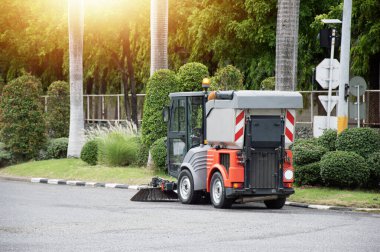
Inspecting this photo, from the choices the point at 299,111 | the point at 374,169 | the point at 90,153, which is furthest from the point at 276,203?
the point at 299,111

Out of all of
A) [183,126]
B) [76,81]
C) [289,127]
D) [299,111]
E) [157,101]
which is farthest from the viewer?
[299,111]

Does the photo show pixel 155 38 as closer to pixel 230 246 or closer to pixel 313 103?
pixel 313 103

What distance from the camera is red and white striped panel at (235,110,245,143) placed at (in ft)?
69.0

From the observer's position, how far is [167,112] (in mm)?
24516

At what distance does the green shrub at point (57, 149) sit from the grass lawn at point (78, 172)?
1.49 m

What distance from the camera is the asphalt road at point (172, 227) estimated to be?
1417cm

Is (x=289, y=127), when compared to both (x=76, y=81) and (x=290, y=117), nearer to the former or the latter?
(x=290, y=117)

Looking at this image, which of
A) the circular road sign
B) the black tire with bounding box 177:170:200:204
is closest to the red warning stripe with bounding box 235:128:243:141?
the black tire with bounding box 177:170:200:204

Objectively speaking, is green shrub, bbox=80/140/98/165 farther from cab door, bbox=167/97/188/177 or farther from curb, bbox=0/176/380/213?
cab door, bbox=167/97/188/177

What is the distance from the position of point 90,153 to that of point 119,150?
50.4 inches

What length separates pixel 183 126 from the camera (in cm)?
2394

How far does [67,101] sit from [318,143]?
2010 cm

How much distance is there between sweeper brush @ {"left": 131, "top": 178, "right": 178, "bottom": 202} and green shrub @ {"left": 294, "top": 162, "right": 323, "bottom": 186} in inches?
127

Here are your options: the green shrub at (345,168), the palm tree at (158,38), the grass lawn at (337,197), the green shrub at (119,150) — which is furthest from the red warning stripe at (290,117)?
the green shrub at (119,150)
